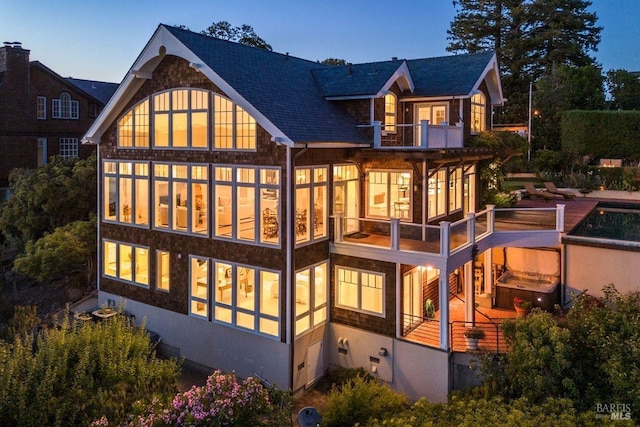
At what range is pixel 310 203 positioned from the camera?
47.6 ft

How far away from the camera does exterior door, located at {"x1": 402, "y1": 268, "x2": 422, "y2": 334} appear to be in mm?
14445

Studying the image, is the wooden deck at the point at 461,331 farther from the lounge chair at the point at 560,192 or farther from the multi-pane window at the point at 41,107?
the multi-pane window at the point at 41,107

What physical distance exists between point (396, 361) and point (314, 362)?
7.88 ft

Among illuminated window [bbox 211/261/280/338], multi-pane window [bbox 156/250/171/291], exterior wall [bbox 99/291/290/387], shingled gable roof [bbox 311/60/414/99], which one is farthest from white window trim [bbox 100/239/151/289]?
shingled gable roof [bbox 311/60/414/99]

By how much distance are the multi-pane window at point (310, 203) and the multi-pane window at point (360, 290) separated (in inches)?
55.9

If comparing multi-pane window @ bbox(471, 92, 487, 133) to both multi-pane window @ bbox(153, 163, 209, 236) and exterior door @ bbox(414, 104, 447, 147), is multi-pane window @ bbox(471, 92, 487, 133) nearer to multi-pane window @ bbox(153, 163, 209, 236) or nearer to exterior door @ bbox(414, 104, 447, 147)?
exterior door @ bbox(414, 104, 447, 147)

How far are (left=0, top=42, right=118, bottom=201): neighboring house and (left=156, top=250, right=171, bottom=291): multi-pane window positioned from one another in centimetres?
1965

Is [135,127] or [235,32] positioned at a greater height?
[235,32]

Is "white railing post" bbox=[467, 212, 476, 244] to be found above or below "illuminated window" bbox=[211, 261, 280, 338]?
above

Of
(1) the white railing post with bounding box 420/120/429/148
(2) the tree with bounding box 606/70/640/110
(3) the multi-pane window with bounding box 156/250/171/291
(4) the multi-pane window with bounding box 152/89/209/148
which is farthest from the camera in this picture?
(2) the tree with bounding box 606/70/640/110

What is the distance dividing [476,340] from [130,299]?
11408 mm

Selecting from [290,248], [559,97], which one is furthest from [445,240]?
[559,97]

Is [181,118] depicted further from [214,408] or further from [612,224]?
[612,224]

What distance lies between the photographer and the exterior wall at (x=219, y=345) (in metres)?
14.3
